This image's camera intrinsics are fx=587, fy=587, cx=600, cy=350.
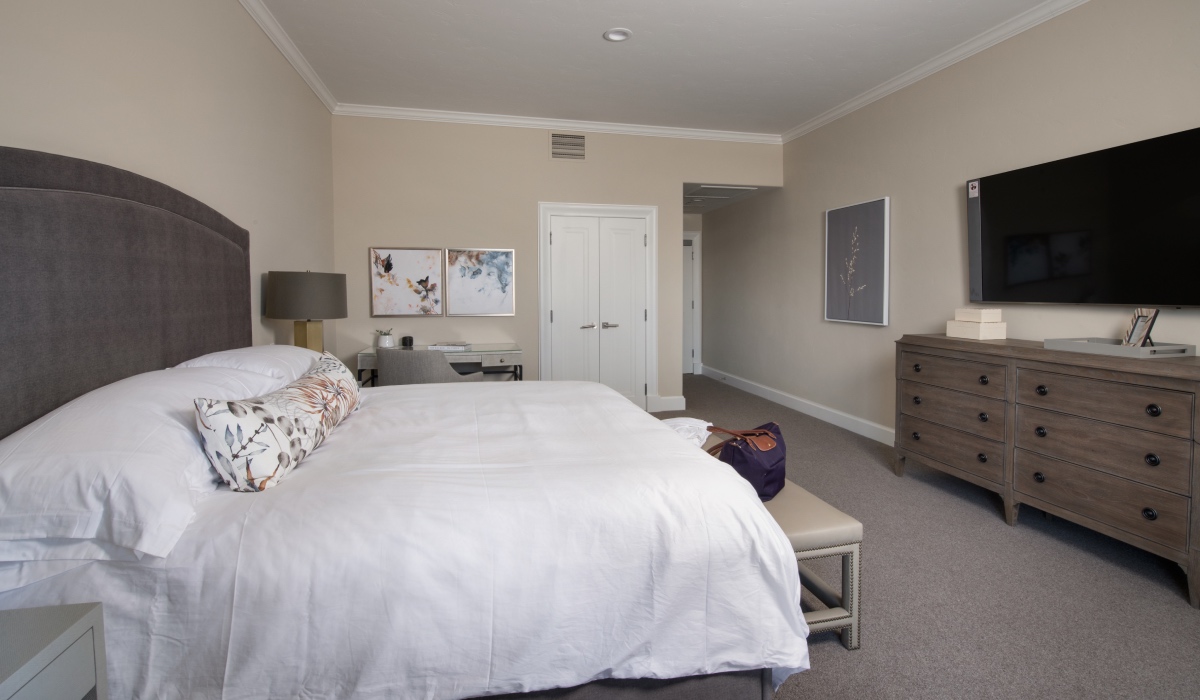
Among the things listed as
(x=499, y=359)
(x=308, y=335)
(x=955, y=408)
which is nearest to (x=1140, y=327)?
(x=955, y=408)

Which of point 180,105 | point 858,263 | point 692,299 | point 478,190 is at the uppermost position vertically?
point 478,190

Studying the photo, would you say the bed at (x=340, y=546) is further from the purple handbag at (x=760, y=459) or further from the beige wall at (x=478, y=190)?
the beige wall at (x=478, y=190)

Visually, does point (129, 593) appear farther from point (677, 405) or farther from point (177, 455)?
point (677, 405)

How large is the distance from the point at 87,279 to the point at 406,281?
3.50m

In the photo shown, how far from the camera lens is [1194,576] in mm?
2262

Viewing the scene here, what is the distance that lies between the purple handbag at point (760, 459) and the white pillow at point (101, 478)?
1.67 m

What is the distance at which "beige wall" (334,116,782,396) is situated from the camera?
5059mm

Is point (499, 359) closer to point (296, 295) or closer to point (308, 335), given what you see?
point (308, 335)

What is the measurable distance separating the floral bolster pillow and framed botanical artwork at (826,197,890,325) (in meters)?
4.21

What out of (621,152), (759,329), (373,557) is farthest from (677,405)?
(373,557)

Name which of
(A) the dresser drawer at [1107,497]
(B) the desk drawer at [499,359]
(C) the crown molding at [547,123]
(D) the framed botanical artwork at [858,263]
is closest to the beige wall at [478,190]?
(C) the crown molding at [547,123]

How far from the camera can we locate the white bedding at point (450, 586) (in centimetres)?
123

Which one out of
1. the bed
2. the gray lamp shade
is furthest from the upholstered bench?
the gray lamp shade

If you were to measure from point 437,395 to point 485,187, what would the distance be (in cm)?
300
